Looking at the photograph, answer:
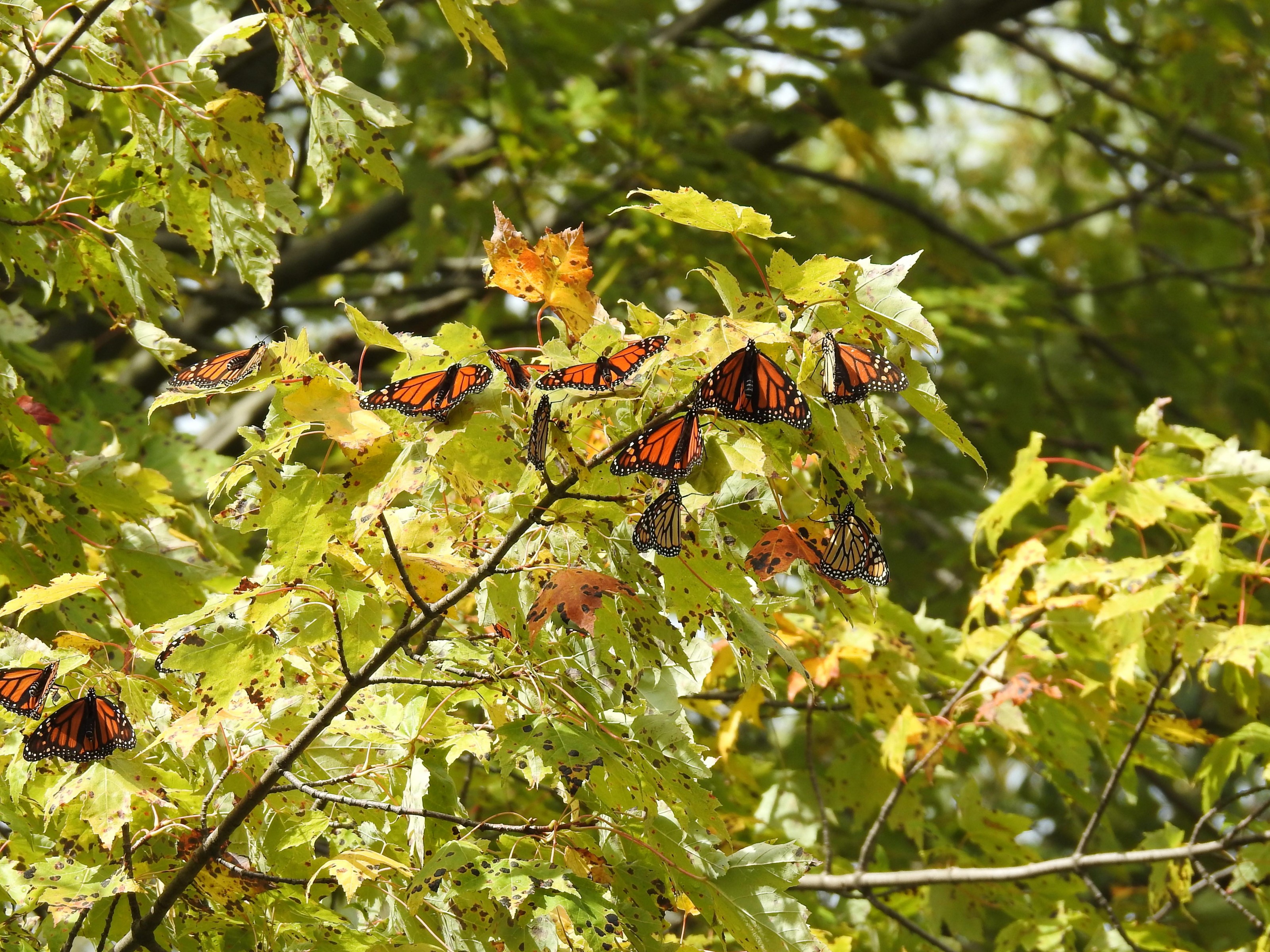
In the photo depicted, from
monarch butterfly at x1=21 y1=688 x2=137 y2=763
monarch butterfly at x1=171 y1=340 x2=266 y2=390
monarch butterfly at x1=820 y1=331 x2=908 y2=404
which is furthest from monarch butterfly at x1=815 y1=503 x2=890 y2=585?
monarch butterfly at x1=21 y1=688 x2=137 y2=763

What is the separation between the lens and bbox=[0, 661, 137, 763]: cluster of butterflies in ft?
4.45

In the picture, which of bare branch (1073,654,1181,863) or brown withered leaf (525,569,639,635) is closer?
brown withered leaf (525,569,639,635)

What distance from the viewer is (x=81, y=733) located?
1.36 m

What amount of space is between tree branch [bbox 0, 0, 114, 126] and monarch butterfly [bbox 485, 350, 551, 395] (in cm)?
78

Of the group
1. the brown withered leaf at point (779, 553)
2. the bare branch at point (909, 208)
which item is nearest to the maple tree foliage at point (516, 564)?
the brown withered leaf at point (779, 553)

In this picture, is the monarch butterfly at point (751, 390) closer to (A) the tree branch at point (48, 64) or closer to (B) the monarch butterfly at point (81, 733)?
(B) the monarch butterfly at point (81, 733)

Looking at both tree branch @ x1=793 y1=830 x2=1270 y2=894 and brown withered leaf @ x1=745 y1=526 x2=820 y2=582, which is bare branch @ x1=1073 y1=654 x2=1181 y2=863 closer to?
tree branch @ x1=793 y1=830 x2=1270 y2=894

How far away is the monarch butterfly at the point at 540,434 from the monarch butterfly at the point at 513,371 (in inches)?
4.2

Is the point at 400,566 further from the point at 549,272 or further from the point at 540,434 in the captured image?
the point at 549,272

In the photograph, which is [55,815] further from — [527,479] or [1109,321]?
[1109,321]

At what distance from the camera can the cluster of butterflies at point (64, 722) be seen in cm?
136

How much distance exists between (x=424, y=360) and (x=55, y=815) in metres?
0.86

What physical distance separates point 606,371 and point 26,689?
0.83 meters

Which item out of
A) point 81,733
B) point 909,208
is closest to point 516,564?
point 81,733
